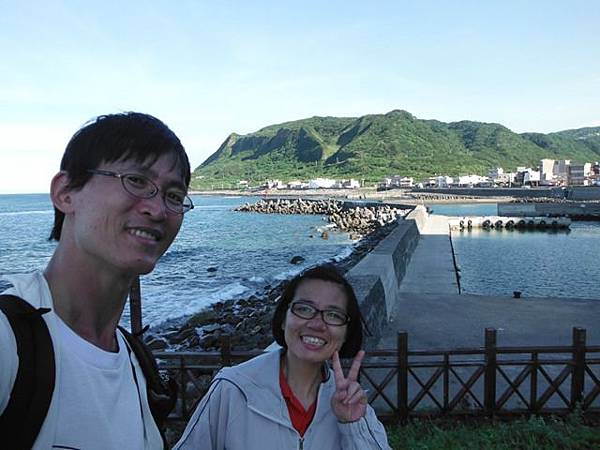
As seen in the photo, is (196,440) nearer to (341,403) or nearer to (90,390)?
(341,403)

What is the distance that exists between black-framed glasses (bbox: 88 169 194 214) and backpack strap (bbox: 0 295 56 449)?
38 centimetres

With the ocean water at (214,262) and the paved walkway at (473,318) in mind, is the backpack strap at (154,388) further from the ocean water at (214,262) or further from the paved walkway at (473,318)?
the ocean water at (214,262)

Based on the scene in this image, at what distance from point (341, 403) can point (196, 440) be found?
563 millimetres

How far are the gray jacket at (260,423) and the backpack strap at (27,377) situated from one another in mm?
852

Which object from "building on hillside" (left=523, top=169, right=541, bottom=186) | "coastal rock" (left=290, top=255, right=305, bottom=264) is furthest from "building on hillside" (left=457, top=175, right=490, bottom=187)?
"coastal rock" (left=290, top=255, right=305, bottom=264)

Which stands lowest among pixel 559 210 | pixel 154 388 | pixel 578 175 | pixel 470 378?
pixel 559 210

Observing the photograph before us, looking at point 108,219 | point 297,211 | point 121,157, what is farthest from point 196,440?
point 297,211

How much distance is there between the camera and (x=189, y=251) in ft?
104

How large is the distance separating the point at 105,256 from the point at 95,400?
1.13ft

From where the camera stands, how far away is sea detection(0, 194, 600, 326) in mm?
17156

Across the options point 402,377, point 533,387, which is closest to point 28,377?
point 402,377

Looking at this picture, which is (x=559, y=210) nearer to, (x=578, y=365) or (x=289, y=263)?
(x=289, y=263)

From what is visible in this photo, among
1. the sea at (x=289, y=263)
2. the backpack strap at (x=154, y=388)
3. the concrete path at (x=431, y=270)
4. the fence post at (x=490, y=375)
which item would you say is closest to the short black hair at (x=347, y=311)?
the backpack strap at (x=154, y=388)

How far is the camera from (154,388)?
51.4 inches
